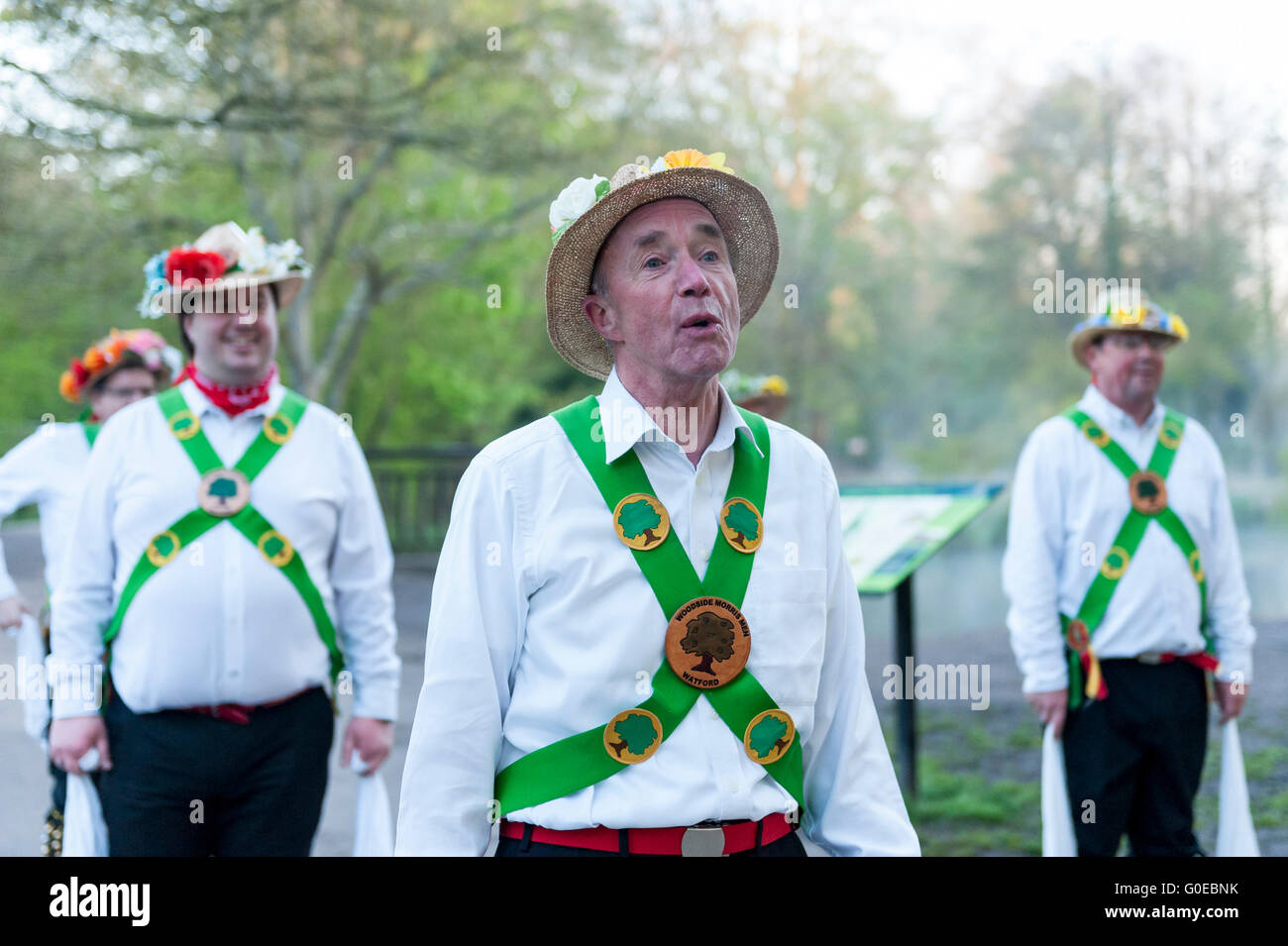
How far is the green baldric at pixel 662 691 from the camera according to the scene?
2.22 meters

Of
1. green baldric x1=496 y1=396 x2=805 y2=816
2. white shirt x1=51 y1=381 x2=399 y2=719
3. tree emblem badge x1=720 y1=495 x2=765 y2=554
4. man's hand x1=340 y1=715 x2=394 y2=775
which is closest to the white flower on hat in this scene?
green baldric x1=496 y1=396 x2=805 y2=816

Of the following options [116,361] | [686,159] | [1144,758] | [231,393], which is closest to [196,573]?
[231,393]

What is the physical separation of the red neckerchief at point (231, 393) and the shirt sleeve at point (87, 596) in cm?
30

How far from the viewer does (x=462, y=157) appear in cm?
1438

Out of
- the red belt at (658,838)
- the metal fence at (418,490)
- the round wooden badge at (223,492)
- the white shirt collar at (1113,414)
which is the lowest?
the red belt at (658,838)

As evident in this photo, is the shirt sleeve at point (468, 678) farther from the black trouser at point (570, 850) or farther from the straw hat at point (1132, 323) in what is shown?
the straw hat at point (1132, 323)

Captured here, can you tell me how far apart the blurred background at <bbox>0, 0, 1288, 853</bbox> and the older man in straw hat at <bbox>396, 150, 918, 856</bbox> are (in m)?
4.85

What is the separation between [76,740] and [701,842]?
90.5 inches

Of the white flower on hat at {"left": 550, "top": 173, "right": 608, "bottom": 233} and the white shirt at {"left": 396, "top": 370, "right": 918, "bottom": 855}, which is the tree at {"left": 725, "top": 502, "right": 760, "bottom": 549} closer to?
the white shirt at {"left": 396, "top": 370, "right": 918, "bottom": 855}

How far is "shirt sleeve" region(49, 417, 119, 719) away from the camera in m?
3.66

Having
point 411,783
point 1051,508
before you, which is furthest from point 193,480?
point 1051,508

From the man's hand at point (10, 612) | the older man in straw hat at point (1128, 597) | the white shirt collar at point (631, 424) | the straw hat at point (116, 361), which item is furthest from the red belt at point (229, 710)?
the older man in straw hat at point (1128, 597)

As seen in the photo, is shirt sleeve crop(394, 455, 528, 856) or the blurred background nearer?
shirt sleeve crop(394, 455, 528, 856)
